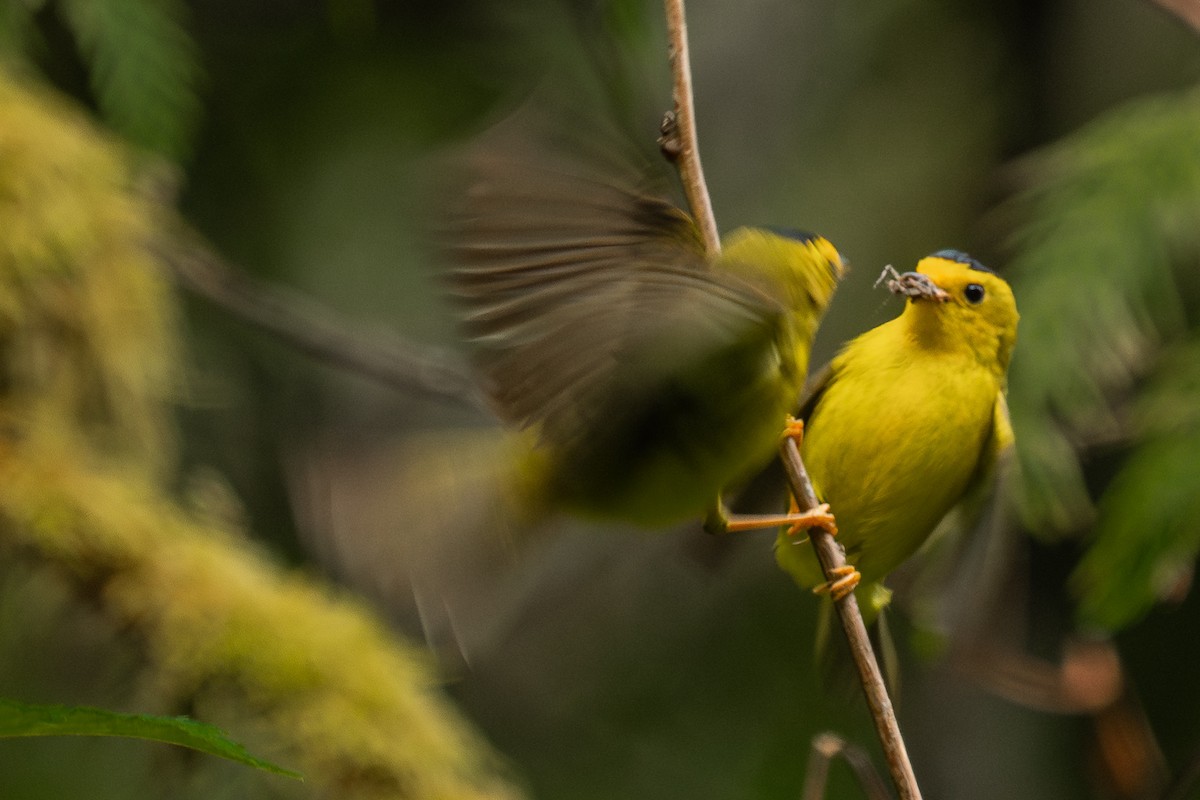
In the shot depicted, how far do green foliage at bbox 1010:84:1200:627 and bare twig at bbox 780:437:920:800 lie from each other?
0.87 ft

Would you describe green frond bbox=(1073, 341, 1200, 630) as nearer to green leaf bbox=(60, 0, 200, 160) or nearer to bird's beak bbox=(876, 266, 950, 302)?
bird's beak bbox=(876, 266, 950, 302)

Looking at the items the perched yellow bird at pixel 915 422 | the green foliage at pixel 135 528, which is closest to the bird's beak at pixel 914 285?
the perched yellow bird at pixel 915 422

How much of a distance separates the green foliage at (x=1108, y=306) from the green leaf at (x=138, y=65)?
0.88 m

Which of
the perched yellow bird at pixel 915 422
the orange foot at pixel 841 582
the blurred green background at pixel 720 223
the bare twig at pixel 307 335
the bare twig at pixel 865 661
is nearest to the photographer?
the bare twig at pixel 865 661

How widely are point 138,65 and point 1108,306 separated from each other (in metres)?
0.98

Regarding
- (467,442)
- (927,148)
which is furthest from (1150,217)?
(927,148)

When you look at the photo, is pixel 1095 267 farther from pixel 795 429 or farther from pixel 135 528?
pixel 135 528

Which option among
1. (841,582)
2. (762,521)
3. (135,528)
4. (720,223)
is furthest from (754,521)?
(720,223)

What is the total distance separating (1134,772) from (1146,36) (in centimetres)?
160

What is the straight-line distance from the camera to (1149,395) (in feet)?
3.94

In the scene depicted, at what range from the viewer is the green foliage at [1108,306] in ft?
3.74

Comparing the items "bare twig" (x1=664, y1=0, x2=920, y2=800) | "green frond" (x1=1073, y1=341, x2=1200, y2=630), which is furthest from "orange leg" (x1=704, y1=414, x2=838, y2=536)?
"green frond" (x1=1073, y1=341, x2=1200, y2=630)

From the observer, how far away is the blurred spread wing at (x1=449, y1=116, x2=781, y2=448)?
27.5 inches

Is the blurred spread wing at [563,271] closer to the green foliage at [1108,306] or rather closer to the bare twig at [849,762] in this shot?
the bare twig at [849,762]
